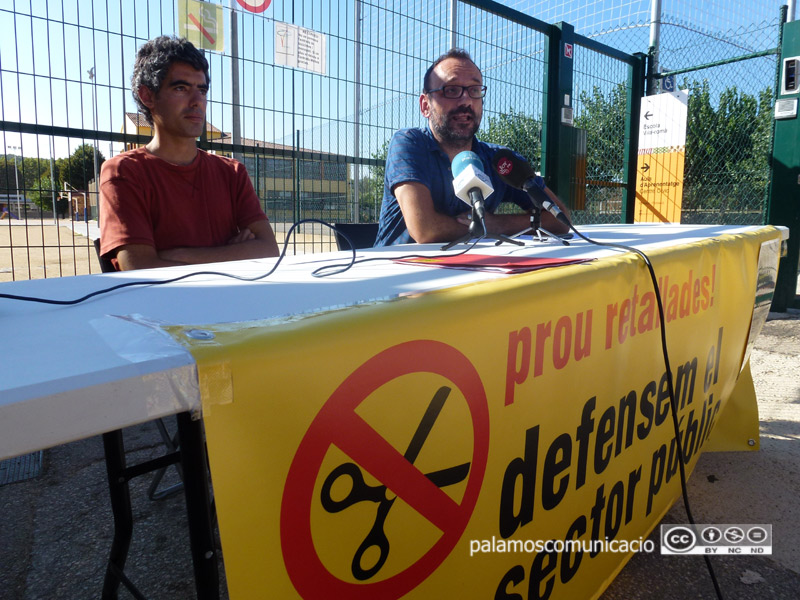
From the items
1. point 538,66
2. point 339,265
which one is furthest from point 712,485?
point 538,66

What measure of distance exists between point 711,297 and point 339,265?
1168 mm

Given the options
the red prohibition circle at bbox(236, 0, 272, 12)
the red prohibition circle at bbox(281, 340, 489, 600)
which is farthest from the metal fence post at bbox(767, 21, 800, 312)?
the red prohibition circle at bbox(281, 340, 489, 600)

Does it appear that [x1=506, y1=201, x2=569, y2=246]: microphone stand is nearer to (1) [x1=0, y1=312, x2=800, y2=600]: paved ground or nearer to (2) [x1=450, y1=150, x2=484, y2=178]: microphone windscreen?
(2) [x1=450, y1=150, x2=484, y2=178]: microphone windscreen

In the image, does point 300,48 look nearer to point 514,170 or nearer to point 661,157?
point 514,170

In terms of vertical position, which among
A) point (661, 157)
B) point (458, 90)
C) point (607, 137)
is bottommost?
point (458, 90)

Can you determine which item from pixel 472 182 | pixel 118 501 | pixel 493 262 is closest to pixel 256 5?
pixel 472 182

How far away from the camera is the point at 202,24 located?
275 centimetres

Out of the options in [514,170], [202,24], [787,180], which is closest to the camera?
[514,170]

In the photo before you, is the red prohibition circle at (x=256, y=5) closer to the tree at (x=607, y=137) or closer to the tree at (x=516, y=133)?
the tree at (x=516, y=133)

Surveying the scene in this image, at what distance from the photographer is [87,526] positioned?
1790 mm

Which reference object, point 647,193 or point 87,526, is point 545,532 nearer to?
point 87,526

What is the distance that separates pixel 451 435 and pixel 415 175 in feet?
4.96

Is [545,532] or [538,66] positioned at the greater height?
[538,66]

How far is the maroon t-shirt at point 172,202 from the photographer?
6.06 feet
